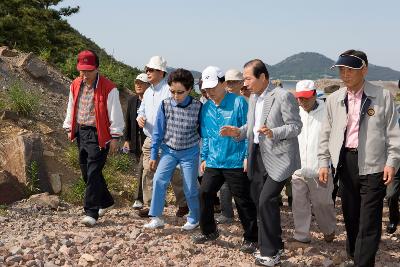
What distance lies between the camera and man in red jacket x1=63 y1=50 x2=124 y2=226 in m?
5.96

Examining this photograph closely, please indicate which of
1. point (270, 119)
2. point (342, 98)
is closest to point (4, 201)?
point (270, 119)

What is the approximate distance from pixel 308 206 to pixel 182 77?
216 cm

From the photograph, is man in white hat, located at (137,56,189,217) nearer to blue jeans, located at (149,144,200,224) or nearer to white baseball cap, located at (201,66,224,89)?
blue jeans, located at (149,144,200,224)

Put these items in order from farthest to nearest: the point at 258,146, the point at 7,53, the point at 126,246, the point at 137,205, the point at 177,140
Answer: the point at 7,53 → the point at 137,205 → the point at 177,140 → the point at 126,246 → the point at 258,146

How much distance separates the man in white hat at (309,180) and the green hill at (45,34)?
763cm

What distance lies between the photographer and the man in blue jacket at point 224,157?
17.2 ft

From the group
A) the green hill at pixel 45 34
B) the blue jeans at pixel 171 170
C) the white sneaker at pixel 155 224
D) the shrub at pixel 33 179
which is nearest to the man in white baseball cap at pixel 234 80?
the blue jeans at pixel 171 170

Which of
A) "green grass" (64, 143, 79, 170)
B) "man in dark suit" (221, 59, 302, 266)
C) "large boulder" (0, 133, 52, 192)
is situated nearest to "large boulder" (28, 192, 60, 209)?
"large boulder" (0, 133, 52, 192)

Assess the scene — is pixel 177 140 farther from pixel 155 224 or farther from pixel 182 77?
pixel 155 224

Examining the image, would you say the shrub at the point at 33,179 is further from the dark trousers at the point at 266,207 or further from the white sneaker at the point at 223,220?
the dark trousers at the point at 266,207

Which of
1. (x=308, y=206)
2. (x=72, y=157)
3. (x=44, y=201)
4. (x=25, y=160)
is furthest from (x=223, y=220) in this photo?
(x=72, y=157)

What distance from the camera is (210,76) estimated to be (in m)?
5.32

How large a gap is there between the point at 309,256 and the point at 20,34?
51.0 ft

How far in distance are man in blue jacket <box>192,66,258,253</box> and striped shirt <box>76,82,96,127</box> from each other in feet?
4.88
